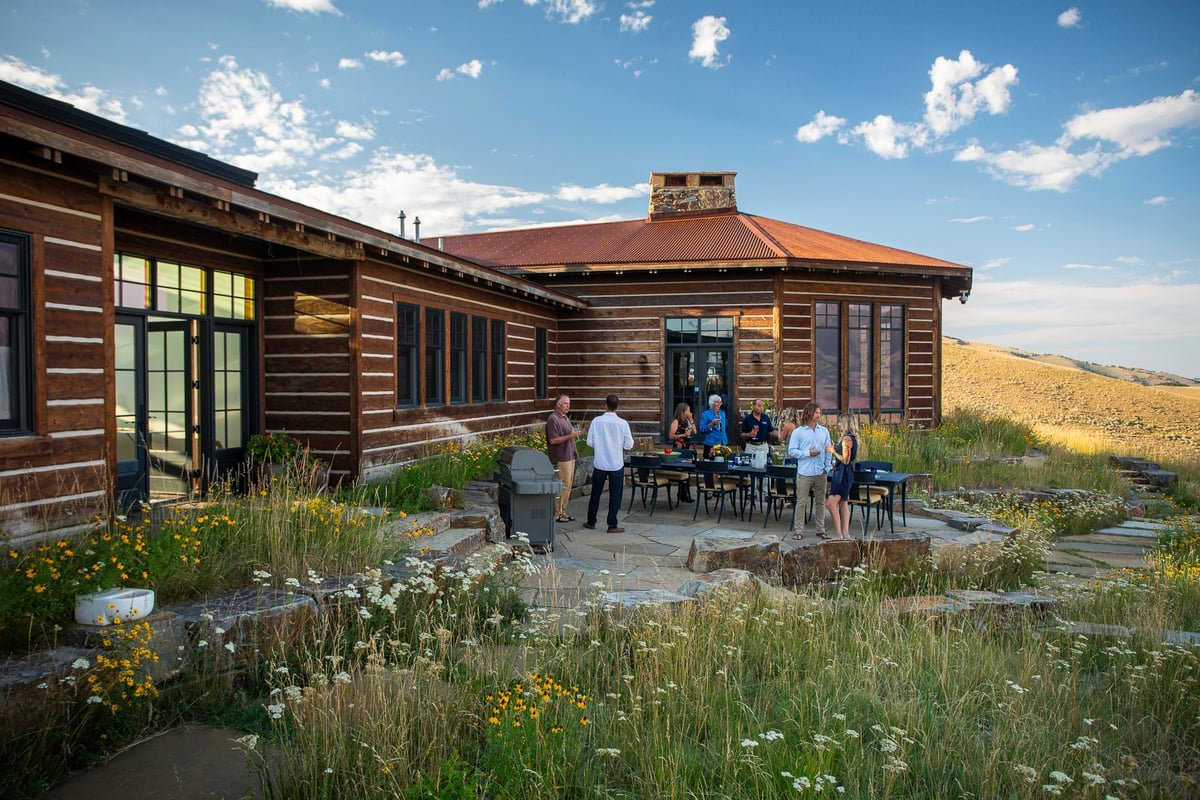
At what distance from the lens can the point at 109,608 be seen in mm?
4434

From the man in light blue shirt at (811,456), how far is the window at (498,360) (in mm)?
6686

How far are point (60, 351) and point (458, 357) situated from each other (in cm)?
687

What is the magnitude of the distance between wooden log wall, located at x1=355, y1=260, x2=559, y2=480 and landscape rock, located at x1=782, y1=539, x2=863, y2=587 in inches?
216

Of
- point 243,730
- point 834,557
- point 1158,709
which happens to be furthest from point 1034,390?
point 243,730

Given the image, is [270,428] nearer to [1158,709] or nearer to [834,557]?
[834,557]

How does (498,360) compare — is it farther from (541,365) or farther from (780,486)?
(780,486)

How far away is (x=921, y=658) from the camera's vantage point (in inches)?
184

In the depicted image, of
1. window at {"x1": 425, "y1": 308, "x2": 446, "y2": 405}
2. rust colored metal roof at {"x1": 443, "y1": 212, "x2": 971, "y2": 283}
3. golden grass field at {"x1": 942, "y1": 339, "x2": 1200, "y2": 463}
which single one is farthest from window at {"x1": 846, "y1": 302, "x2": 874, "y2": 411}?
window at {"x1": 425, "y1": 308, "x2": 446, "y2": 405}

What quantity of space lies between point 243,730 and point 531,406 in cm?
1202

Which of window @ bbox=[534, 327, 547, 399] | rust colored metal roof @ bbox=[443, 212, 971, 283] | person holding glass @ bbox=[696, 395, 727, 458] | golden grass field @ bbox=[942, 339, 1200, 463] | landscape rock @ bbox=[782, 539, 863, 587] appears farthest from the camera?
golden grass field @ bbox=[942, 339, 1200, 463]

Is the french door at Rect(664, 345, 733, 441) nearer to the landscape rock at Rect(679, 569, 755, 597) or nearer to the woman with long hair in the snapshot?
the woman with long hair

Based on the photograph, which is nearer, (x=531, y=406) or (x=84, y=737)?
(x=84, y=737)

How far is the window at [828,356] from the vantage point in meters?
16.9

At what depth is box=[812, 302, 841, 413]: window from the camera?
16.9 m
